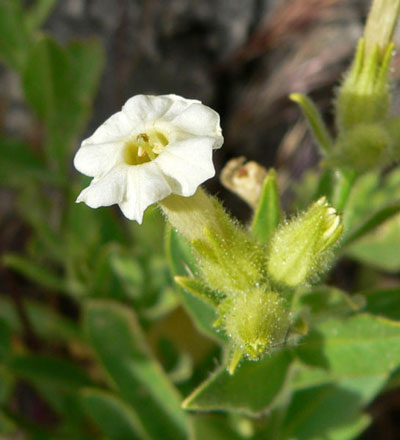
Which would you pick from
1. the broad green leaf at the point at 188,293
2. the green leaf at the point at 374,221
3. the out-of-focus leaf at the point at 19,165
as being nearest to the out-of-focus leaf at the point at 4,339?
the out-of-focus leaf at the point at 19,165

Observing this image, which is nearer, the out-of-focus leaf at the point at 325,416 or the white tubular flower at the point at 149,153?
the white tubular flower at the point at 149,153

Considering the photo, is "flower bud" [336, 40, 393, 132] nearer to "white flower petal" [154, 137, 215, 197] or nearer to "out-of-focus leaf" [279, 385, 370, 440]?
"white flower petal" [154, 137, 215, 197]

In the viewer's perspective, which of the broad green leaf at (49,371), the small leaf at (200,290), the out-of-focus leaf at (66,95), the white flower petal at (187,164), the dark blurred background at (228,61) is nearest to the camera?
the white flower petal at (187,164)

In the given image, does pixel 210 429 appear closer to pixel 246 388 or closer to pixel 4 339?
pixel 246 388

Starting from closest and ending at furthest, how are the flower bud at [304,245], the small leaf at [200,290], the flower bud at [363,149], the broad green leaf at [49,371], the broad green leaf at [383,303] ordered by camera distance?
1. the flower bud at [304,245]
2. the small leaf at [200,290]
3. the flower bud at [363,149]
4. the broad green leaf at [383,303]
5. the broad green leaf at [49,371]

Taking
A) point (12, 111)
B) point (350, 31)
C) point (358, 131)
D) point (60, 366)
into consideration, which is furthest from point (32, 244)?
point (350, 31)

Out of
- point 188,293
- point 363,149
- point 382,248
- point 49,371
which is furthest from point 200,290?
point 382,248

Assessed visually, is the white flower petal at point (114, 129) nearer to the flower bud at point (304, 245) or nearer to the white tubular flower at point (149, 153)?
the white tubular flower at point (149, 153)
